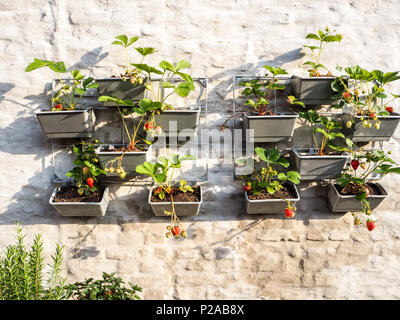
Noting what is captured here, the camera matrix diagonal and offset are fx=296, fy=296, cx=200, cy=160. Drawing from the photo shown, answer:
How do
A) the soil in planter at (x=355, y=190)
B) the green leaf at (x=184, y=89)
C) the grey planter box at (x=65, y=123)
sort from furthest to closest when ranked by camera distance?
the soil in planter at (x=355, y=190), the grey planter box at (x=65, y=123), the green leaf at (x=184, y=89)

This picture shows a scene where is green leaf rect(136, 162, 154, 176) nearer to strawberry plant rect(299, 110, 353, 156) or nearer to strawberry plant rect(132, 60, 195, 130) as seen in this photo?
strawberry plant rect(132, 60, 195, 130)

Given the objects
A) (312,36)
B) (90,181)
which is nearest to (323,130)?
(312,36)

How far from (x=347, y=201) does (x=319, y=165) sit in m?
0.29

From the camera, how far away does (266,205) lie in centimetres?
164

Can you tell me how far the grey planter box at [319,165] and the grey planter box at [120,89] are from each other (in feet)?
3.02

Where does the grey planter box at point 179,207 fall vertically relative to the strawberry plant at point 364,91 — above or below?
below

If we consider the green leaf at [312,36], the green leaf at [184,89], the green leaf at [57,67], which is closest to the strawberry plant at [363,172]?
the green leaf at [312,36]

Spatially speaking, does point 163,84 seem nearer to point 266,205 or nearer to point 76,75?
point 76,75

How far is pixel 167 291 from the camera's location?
186 centimetres

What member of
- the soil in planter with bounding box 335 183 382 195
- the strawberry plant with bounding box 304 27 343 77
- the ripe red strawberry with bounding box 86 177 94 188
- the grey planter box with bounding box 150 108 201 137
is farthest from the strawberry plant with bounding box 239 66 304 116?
the ripe red strawberry with bounding box 86 177 94 188

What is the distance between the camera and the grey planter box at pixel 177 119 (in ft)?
5.08

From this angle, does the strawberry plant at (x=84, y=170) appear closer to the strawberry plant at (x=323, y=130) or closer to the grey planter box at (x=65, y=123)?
the grey planter box at (x=65, y=123)
